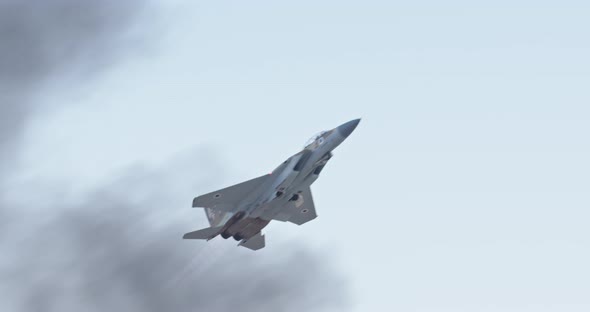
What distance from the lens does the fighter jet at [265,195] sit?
132 metres

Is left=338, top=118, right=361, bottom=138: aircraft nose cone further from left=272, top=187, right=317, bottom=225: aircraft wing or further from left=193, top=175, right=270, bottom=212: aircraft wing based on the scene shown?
left=272, top=187, right=317, bottom=225: aircraft wing

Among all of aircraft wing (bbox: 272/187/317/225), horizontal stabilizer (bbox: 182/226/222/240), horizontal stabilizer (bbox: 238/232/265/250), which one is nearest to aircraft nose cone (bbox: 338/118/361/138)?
aircraft wing (bbox: 272/187/317/225)

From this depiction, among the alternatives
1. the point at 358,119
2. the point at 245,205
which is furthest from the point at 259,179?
the point at 358,119

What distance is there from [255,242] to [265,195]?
8493mm

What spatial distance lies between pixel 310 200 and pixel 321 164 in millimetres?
11294

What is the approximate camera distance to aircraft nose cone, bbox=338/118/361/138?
129750mm

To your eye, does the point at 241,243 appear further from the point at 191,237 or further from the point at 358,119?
the point at 358,119

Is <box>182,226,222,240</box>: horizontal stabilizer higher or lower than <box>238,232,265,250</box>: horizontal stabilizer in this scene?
higher

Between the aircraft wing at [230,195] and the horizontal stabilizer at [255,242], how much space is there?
6.66 metres

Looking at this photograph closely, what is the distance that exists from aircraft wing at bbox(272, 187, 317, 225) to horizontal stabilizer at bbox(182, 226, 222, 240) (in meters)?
7.26

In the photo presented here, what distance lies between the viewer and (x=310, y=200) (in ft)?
473

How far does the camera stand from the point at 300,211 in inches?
5669

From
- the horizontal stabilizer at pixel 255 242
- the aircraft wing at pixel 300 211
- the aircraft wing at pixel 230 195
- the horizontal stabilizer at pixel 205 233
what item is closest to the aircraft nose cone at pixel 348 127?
the aircraft wing at pixel 230 195

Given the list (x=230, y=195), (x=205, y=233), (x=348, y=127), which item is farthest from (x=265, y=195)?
(x=348, y=127)
